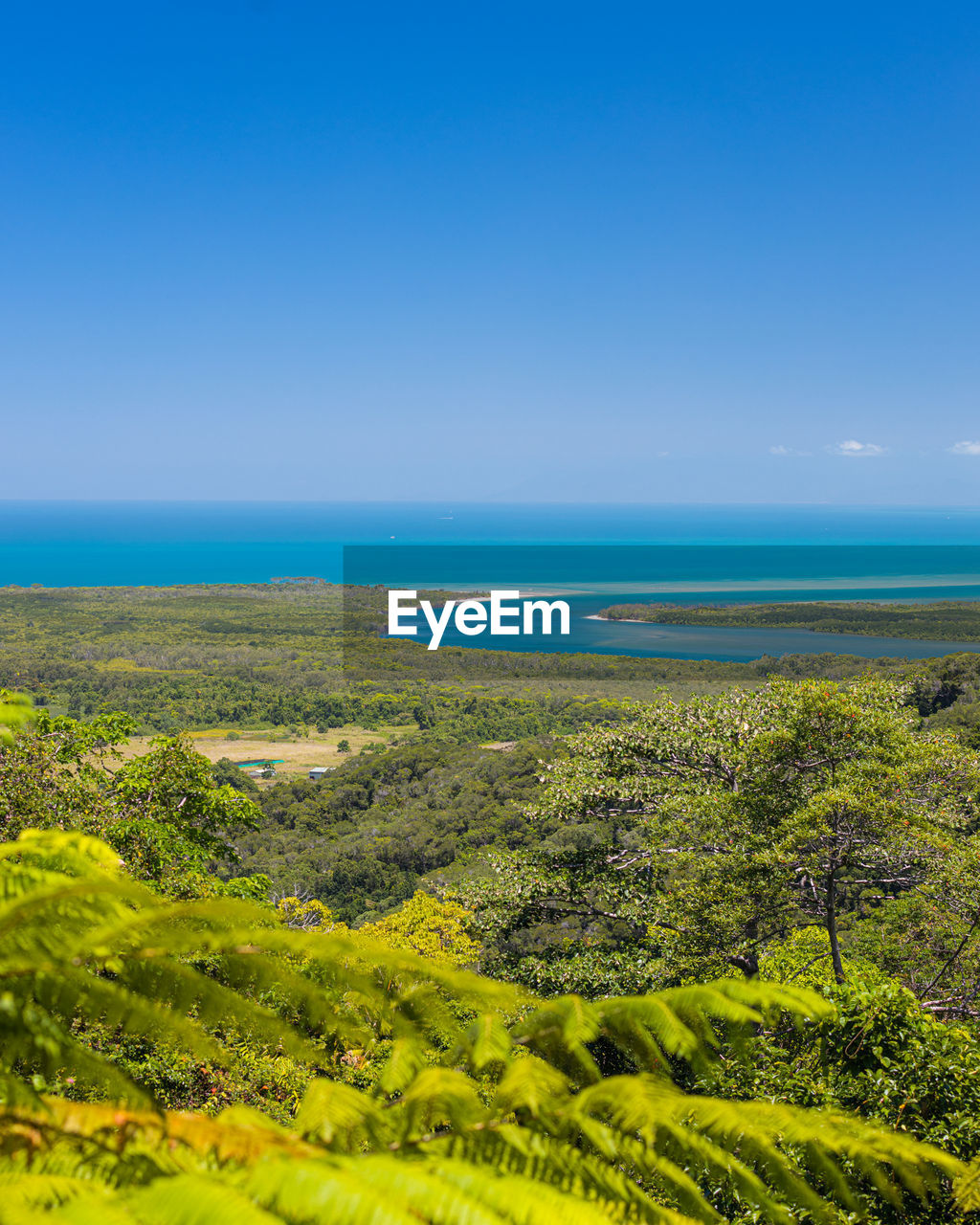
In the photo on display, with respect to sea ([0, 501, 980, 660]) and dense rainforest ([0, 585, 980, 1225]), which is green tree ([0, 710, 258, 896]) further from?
sea ([0, 501, 980, 660])

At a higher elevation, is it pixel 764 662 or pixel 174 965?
pixel 174 965

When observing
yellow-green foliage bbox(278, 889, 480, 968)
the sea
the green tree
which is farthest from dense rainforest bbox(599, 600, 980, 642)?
the green tree

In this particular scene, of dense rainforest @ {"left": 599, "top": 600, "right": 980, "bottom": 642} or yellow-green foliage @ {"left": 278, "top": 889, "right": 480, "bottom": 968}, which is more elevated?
dense rainforest @ {"left": 599, "top": 600, "right": 980, "bottom": 642}

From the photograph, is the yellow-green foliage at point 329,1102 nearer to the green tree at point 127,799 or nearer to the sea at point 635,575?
the green tree at point 127,799

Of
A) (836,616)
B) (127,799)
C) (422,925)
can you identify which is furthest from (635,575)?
(127,799)

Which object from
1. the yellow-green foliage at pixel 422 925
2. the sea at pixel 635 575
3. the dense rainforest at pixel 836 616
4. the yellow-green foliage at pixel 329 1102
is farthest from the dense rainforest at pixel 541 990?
the dense rainforest at pixel 836 616

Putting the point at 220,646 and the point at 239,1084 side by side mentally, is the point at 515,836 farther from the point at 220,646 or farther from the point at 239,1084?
the point at 220,646

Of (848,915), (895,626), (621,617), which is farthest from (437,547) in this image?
(848,915)
